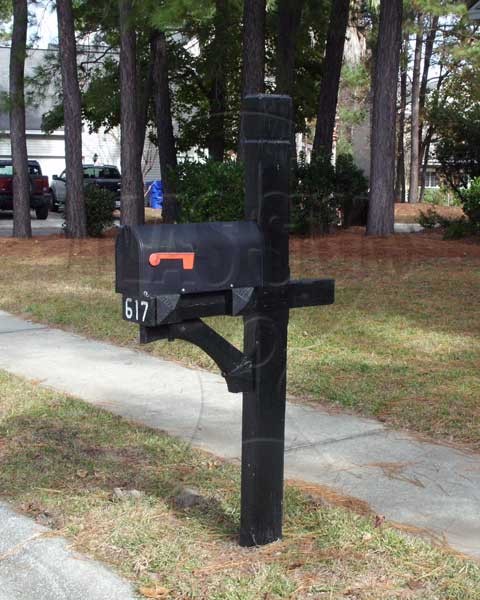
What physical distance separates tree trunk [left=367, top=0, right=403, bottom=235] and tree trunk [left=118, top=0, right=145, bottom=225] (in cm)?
439

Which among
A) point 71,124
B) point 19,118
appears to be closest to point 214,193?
point 71,124

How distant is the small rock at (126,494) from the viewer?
14.7 ft

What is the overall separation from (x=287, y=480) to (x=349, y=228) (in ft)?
46.1

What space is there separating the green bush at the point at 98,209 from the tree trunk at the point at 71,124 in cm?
54

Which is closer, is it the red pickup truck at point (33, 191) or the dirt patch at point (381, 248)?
the dirt patch at point (381, 248)

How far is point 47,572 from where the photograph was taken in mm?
3777

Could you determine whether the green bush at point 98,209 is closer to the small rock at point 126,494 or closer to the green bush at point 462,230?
the green bush at point 462,230

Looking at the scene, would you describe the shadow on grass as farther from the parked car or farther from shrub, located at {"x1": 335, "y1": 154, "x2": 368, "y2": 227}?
the parked car

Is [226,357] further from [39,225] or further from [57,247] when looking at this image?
[39,225]

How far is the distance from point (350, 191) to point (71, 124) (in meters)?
5.64

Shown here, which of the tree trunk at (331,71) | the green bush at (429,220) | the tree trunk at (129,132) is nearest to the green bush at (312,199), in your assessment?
the green bush at (429,220)

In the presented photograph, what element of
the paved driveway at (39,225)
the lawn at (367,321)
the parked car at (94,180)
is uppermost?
the parked car at (94,180)

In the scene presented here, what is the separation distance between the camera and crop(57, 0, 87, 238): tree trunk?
17.9 meters

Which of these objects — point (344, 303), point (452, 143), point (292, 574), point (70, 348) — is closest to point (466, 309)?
point (344, 303)
